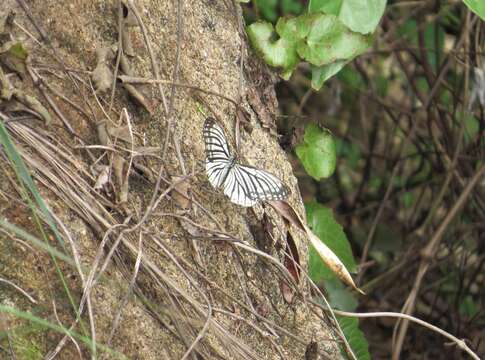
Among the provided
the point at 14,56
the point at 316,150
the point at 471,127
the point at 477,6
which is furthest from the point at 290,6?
the point at 14,56

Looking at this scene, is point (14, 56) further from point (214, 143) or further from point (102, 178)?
point (214, 143)

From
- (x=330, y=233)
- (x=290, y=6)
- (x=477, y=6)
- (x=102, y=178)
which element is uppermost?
(x=290, y=6)

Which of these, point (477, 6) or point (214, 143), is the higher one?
point (477, 6)

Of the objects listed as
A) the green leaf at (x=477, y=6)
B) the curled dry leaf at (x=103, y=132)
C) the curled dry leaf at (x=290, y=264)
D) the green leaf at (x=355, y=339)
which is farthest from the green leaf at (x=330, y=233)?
the curled dry leaf at (x=103, y=132)

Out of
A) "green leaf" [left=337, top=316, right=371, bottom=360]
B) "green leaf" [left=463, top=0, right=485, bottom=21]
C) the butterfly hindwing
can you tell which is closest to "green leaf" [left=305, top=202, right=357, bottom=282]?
"green leaf" [left=337, top=316, right=371, bottom=360]

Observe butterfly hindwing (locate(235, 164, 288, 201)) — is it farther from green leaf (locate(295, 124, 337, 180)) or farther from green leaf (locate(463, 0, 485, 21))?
green leaf (locate(463, 0, 485, 21))

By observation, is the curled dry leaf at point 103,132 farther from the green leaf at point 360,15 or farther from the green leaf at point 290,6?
the green leaf at point 290,6

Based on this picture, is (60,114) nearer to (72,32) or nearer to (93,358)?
(72,32)

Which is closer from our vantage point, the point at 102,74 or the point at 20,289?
the point at 20,289
